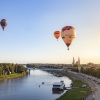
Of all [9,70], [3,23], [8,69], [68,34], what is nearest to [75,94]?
[68,34]

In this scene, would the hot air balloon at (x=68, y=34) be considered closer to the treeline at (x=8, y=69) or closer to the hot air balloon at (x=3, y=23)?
the hot air balloon at (x=3, y=23)

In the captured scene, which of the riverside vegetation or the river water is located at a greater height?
the riverside vegetation

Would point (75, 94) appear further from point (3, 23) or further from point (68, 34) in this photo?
point (3, 23)

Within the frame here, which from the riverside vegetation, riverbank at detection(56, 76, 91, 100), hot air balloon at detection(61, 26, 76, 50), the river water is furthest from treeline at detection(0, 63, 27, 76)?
hot air balloon at detection(61, 26, 76, 50)

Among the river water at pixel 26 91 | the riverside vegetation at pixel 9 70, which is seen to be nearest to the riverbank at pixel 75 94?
the river water at pixel 26 91

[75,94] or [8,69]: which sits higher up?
[8,69]

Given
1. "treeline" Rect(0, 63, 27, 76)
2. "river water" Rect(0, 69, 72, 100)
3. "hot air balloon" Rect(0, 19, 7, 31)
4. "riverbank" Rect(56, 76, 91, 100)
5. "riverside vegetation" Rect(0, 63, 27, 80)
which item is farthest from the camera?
"treeline" Rect(0, 63, 27, 76)

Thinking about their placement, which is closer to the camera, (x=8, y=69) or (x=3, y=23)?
(x=3, y=23)

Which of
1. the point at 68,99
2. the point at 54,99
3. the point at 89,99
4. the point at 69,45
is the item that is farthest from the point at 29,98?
the point at 69,45

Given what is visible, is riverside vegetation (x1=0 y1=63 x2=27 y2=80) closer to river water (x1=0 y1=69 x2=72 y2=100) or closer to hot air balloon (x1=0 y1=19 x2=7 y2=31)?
river water (x1=0 y1=69 x2=72 y2=100)
